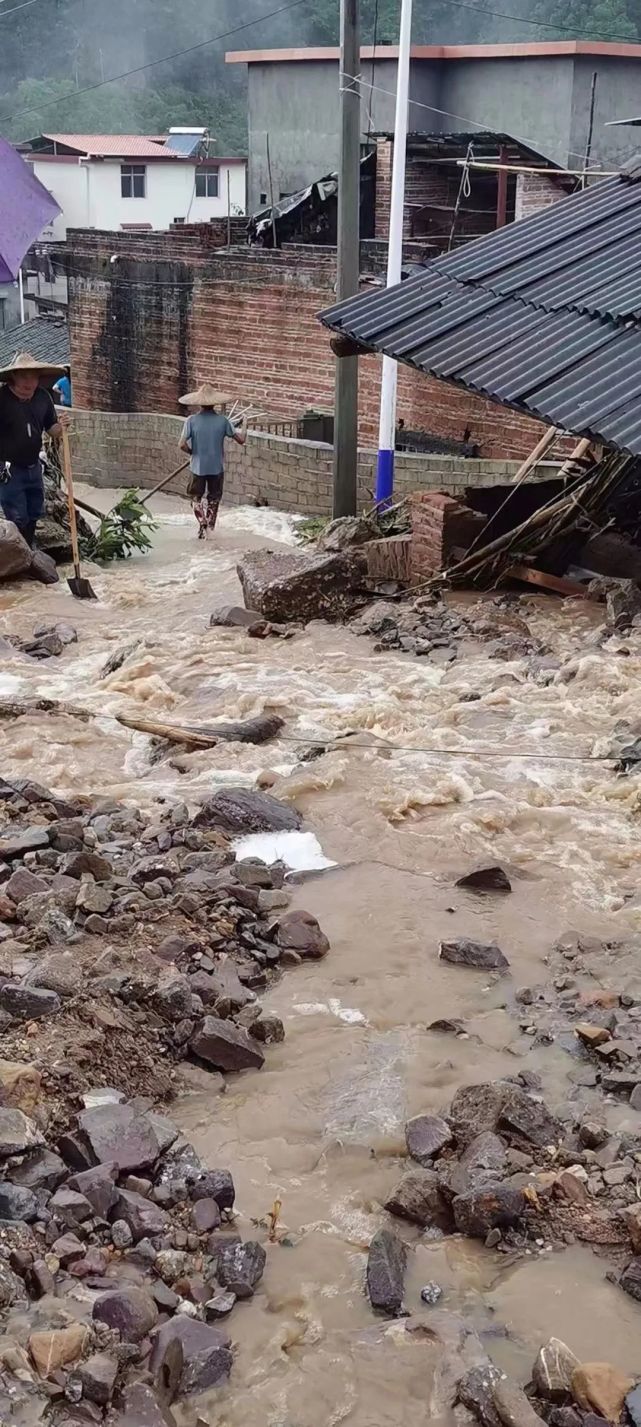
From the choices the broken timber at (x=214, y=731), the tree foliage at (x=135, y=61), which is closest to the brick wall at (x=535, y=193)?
the broken timber at (x=214, y=731)

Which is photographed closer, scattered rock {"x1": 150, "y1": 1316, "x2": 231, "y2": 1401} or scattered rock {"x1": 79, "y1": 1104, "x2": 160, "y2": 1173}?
scattered rock {"x1": 150, "y1": 1316, "x2": 231, "y2": 1401}

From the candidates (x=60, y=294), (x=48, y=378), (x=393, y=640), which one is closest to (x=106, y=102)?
(x=60, y=294)

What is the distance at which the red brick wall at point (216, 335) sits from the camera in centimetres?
1911

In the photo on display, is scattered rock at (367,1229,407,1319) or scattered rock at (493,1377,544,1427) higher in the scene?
scattered rock at (493,1377,544,1427)

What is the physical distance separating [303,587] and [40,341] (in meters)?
21.6

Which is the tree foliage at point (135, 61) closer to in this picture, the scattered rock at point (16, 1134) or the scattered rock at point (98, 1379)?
the scattered rock at point (16, 1134)

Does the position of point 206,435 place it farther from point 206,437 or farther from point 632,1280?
point 632,1280

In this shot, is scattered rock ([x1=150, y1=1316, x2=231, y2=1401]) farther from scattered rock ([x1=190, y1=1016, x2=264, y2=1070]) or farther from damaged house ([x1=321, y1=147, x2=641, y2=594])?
damaged house ([x1=321, y1=147, x2=641, y2=594])

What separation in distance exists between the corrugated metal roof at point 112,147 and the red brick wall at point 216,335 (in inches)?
528

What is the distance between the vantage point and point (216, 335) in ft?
74.8

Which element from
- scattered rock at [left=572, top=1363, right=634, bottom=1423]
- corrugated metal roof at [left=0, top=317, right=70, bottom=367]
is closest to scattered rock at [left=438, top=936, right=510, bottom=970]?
scattered rock at [left=572, top=1363, right=634, bottom=1423]

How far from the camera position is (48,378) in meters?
11.6

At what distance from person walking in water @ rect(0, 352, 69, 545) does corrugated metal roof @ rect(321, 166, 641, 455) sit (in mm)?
2721

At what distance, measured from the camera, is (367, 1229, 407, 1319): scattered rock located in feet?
11.6
